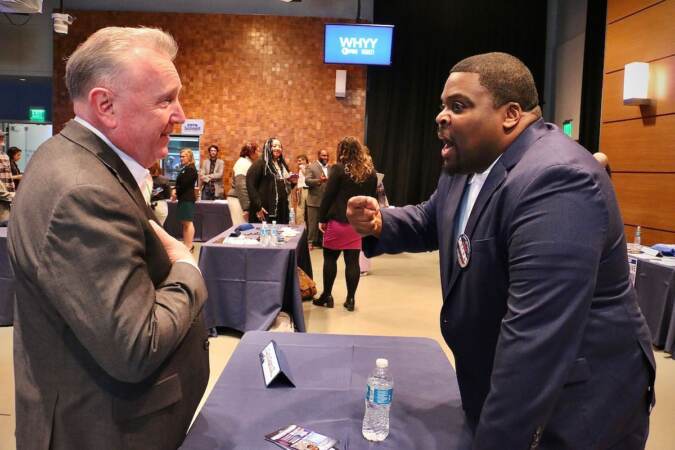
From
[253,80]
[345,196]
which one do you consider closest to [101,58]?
[345,196]

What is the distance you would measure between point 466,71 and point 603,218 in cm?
40

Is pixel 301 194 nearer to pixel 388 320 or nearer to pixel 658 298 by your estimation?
pixel 388 320

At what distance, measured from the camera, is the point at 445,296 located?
1.25m

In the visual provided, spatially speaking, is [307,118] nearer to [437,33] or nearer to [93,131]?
[437,33]

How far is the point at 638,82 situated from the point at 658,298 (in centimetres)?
262

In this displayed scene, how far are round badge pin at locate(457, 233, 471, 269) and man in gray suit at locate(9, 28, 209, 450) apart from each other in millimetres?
546

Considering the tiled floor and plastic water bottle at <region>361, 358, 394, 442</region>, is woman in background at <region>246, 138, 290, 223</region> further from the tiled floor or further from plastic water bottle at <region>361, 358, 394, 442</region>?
plastic water bottle at <region>361, 358, 394, 442</region>

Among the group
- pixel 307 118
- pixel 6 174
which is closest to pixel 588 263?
pixel 6 174

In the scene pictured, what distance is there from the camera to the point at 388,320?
4848mm

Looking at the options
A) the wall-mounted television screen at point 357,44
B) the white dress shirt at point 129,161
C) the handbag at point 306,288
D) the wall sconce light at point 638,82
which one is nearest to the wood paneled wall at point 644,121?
the wall sconce light at point 638,82

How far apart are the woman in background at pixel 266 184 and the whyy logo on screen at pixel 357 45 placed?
4106 mm

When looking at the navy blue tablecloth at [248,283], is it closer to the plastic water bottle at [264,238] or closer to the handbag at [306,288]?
the plastic water bottle at [264,238]

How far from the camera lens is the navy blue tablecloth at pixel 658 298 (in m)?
3.91

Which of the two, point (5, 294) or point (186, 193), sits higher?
point (186, 193)
